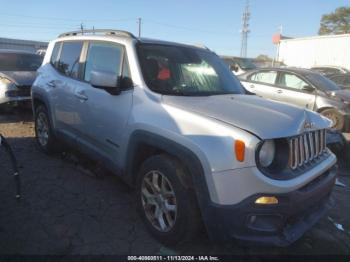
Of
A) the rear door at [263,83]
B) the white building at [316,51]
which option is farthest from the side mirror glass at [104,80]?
the white building at [316,51]

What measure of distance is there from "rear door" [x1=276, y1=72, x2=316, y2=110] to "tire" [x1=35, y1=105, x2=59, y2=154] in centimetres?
610

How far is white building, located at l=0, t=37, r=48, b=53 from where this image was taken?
2812 centimetres

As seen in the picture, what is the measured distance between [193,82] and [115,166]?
1.24 metres

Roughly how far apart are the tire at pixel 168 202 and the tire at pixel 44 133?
99.2 inches

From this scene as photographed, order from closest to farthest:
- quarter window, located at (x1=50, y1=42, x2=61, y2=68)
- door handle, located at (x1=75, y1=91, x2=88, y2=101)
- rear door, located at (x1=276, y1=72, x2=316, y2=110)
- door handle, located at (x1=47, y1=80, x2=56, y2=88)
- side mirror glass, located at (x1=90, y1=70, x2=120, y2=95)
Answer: side mirror glass, located at (x1=90, y1=70, x2=120, y2=95)
door handle, located at (x1=75, y1=91, x2=88, y2=101)
door handle, located at (x1=47, y1=80, x2=56, y2=88)
quarter window, located at (x1=50, y1=42, x2=61, y2=68)
rear door, located at (x1=276, y1=72, x2=316, y2=110)

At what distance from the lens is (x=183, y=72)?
3838 mm

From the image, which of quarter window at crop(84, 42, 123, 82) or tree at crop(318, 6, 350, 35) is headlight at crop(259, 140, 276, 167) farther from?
tree at crop(318, 6, 350, 35)

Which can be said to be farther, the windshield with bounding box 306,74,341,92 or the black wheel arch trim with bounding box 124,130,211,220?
the windshield with bounding box 306,74,341,92

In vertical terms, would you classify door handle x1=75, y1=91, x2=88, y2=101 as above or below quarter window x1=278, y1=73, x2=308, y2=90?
below

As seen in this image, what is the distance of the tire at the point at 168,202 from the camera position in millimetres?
2844

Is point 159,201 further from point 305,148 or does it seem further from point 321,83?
point 321,83

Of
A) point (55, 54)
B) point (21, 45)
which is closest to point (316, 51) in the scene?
point (21, 45)

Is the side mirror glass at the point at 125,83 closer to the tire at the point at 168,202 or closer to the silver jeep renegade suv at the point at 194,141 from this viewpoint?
the silver jeep renegade suv at the point at 194,141

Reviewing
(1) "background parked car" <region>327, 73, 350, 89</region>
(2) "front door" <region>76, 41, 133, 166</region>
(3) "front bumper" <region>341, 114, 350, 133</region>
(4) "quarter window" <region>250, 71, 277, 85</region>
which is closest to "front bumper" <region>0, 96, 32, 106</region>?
(2) "front door" <region>76, 41, 133, 166</region>
